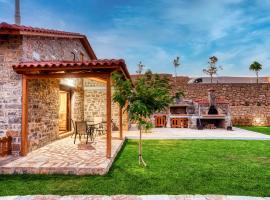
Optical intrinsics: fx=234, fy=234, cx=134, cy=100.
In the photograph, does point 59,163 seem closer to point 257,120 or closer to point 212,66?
point 257,120

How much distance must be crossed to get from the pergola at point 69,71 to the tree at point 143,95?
378 millimetres

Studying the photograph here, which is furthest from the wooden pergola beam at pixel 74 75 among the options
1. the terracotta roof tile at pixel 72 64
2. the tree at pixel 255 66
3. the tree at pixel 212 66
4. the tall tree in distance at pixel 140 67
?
the tall tree in distance at pixel 140 67

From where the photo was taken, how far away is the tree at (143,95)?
647 centimetres

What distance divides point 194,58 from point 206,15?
16.3 meters

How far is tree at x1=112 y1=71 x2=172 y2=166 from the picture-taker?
6.47 meters

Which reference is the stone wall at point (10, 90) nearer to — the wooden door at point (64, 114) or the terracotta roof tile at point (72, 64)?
the terracotta roof tile at point (72, 64)

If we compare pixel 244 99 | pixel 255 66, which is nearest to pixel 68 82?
pixel 244 99

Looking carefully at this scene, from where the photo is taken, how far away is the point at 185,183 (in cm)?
479

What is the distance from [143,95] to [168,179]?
2.39m

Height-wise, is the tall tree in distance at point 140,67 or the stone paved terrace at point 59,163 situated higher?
the tall tree in distance at point 140,67

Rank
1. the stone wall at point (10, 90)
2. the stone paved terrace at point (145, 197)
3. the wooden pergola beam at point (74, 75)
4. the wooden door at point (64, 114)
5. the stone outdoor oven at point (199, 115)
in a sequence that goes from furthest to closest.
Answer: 1. the stone outdoor oven at point (199, 115)
2. the wooden door at point (64, 114)
3. the stone wall at point (10, 90)
4. the wooden pergola beam at point (74, 75)
5. the stone paved terrace at point (145, 197)

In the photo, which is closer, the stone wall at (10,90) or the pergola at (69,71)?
the pergola at (69,71)

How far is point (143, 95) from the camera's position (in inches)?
256

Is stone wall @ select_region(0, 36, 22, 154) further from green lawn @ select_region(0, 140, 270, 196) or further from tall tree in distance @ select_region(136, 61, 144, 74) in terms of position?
tall tree in distance @ select_region(136, 61, 144, 74)
